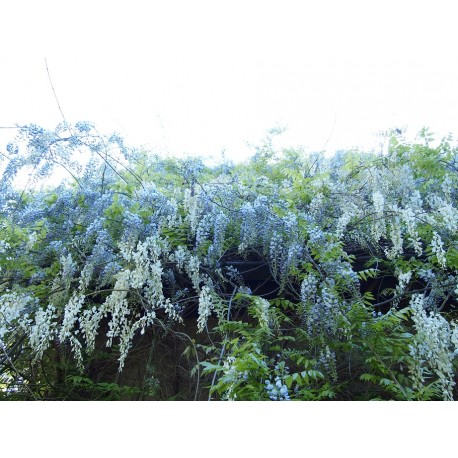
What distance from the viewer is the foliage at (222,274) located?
5.85 ft

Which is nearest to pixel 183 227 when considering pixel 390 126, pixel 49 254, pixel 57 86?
pixel 49 254

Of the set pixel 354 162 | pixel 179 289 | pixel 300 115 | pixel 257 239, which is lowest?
pixel 179 289

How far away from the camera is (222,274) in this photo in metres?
2.16

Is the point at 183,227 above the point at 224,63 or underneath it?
underneath

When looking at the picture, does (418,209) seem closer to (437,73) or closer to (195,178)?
(437,73)

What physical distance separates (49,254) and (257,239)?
1.07m

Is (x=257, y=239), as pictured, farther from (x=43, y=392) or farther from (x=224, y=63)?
(x=43, y=392)

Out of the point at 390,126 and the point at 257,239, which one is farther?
the point at 390,126

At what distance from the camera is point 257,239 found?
6.73 feet

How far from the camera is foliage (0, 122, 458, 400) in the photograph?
5.85ft
